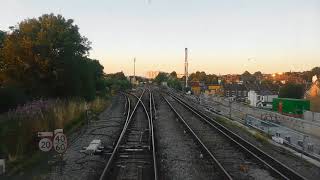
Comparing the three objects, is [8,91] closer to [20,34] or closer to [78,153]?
[20,34]

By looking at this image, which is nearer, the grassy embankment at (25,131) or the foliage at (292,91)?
the grassy embankment at (25,131)

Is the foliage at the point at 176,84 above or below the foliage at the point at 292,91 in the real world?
above

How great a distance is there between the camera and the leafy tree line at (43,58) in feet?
102

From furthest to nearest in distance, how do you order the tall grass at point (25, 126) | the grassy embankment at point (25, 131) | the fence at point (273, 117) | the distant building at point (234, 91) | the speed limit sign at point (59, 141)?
1. the distant building at point (234, 91)
2. the fence at point (273, 117)
3. the tall grass at point (25, 126)
4. the grassy embankment at point (25, 131)
5. the speed limit sign at point (59, 141)

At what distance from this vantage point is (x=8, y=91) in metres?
25.9

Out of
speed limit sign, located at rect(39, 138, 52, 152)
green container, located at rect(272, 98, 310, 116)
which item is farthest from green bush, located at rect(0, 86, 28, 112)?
green container, located at rect(272, 98, 310, 116)

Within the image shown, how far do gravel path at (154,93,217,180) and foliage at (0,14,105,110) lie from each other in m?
10.9

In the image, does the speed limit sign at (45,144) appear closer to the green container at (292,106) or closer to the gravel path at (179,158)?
the gravel path at (179,158)

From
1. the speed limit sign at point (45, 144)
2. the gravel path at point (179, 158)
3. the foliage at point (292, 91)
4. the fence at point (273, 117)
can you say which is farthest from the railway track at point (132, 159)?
the foliage at point (292, 91)

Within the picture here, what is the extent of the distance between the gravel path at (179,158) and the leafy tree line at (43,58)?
35.9 feet

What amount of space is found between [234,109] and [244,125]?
7.40 metres

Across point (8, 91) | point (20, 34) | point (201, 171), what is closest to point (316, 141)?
point (201, 171)

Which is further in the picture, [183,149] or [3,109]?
[3,109]

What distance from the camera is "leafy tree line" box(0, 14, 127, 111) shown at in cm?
3111
